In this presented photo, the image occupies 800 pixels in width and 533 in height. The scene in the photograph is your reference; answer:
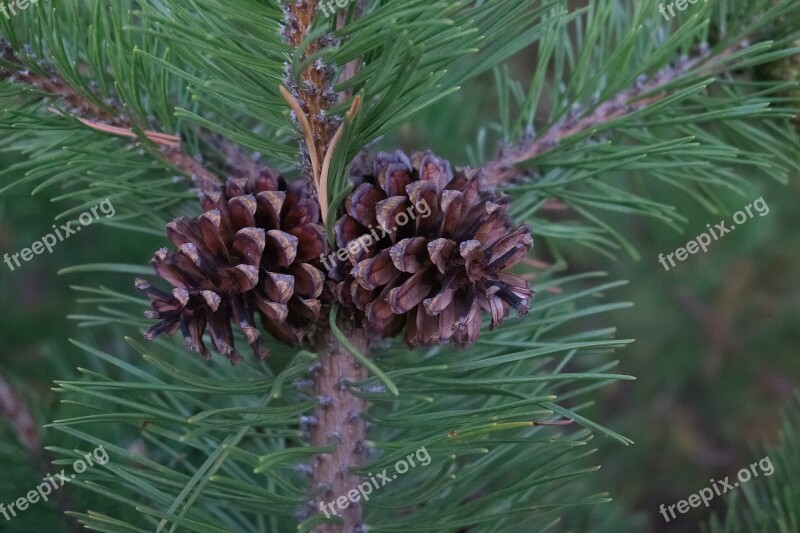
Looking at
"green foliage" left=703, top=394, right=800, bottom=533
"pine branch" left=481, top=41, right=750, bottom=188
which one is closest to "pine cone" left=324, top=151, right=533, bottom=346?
"pine branch" left=481, top=41, right=750, bottom=188

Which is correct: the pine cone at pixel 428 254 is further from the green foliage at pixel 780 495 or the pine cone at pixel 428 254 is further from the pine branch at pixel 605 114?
the green foliage at pixel 780 495

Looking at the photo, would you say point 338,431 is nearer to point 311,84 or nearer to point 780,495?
point 311,84

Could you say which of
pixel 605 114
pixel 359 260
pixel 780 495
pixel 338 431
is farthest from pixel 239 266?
pixel 780 495

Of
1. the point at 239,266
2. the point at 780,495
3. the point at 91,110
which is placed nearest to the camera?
the point at 239,266

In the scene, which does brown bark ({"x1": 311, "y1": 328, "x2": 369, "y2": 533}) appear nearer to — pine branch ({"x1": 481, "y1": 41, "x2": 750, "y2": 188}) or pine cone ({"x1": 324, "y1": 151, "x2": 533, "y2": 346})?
pine cone ({"x1": 324, "y1": 151, "x2": 533, "y2": 346})

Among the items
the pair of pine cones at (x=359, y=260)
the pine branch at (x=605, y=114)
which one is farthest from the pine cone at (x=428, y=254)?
the pine branch at (x=605, y=114)

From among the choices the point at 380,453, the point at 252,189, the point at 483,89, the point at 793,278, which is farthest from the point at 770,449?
the point at 793,278
